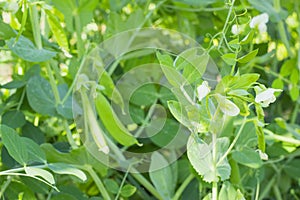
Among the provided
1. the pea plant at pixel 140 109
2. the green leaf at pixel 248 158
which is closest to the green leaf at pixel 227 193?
the pea plant at pixel 140 109

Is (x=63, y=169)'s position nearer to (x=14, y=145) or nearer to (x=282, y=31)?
(x=14, y=145)

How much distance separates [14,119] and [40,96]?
0.03 meters

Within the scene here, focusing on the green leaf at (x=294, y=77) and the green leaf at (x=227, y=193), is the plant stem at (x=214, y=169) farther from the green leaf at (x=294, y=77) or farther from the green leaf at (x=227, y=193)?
the green leaf at (x=294, y=77)

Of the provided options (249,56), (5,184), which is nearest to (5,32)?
(5,184)

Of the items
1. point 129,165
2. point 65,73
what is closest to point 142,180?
point 129,165

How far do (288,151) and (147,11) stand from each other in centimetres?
22

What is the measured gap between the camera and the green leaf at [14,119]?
0.51m

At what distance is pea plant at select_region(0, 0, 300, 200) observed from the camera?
37 centimetres

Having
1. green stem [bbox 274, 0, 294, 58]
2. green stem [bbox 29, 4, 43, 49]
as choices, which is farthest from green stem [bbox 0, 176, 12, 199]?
green stem [bbox 274, 0, 294, 58]

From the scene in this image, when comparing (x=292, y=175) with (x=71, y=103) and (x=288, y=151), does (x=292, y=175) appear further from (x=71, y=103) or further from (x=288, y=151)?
(x=71, y=103)

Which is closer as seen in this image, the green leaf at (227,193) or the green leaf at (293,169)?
the green leaf at (227,193)

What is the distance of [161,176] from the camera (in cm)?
50

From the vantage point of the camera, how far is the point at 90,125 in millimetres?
450

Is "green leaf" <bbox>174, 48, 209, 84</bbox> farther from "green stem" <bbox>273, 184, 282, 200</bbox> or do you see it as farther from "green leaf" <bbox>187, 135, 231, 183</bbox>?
"green stem" <bbox>273, 184, 282, 200</bbox>
